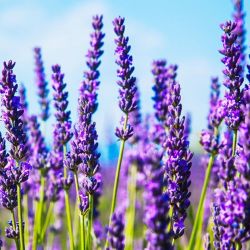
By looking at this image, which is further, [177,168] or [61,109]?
[61,109]

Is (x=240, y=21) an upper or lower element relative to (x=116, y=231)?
upper

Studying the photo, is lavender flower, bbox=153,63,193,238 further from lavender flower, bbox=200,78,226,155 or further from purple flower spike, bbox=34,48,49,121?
purple flower spike, bbox=34,48,49,121

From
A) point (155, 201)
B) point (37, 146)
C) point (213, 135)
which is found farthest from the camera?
point (37, 146)

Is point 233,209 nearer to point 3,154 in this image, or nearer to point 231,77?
point 231,77

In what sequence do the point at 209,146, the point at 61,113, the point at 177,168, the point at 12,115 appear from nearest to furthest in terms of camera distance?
the point at 177,168
the point at 12,115
the point at 209,146
the point at 61,113

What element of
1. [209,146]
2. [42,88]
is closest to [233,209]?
[209,146]

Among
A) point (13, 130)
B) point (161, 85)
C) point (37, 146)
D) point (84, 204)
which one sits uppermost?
point (161, 85)

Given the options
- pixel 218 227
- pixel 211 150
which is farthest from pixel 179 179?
pixel 211 150
